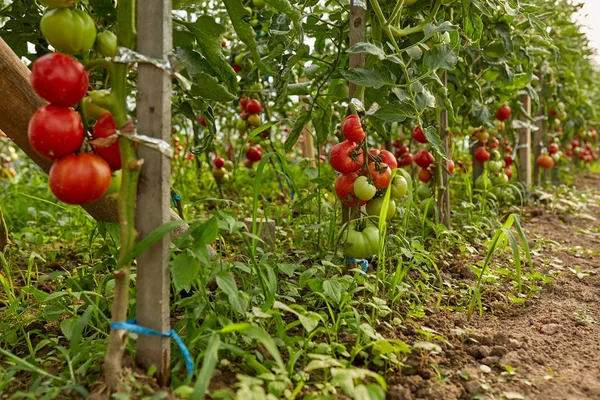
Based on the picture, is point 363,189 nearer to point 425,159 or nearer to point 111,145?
point 111,145

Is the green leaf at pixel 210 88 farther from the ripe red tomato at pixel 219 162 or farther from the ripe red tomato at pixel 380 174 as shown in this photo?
the ripe red tomato at pixel 219 162

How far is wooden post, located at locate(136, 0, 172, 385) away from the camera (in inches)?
41.4

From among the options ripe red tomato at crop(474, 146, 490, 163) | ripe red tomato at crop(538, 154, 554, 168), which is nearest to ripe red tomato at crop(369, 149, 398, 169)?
ripe red tomato at crop(474, 146, 490, 163)

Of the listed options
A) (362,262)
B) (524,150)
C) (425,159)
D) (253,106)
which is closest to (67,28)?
(362,262)

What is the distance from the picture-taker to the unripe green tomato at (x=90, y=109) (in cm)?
105

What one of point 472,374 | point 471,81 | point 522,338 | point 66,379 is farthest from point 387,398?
point 471,81

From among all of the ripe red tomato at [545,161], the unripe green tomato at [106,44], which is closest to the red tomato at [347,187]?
the unripe green tomato at [106,44]

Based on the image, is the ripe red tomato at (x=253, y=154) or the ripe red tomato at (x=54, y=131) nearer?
the ripe red tomato at (x=54, y=131)

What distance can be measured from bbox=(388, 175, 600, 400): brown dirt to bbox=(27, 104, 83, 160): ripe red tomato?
83 cm

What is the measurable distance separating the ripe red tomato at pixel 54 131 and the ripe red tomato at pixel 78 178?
2cm

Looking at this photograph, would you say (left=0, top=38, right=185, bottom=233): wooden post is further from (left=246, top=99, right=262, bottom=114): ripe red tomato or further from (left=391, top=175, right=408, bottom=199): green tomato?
(left=246, top=99, right=262, bottom=114): ripe red tomato

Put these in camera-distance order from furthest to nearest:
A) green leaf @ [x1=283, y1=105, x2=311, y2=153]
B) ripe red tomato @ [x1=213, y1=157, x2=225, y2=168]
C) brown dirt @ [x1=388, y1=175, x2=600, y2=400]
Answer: ripe red tomato @ [x1=213, y1=157, x2=225, y2=168] < green leaf @ [x1=283, y1=105, x2=311, y2=153] < brown dirt @ [x1=388, y1=175, x2=600, y2=400]

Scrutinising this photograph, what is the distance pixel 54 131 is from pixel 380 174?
0.93 m

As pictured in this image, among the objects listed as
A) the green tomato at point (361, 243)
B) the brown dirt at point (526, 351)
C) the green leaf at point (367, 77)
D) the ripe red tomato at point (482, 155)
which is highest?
the green leaf at point (367, 77)
